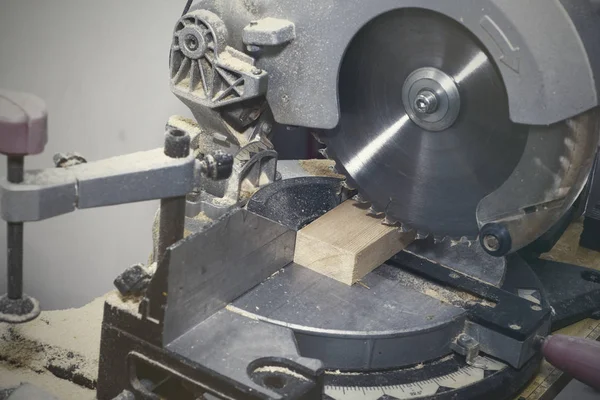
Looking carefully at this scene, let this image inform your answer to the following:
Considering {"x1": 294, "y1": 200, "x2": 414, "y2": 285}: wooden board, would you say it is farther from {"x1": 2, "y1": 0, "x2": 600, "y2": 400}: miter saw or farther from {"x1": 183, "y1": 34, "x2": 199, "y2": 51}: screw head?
{"x1": 183, "y1": 34, "x2": 199, "y2": 51}: screw head

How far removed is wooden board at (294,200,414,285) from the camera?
1.64 m

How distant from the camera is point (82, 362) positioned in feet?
5.44

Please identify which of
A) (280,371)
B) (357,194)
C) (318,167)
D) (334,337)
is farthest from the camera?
(318,167)

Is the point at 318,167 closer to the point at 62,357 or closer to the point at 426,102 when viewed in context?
the point at 426,102

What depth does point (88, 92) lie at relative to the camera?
2.31 metres

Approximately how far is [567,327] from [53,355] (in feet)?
3.25

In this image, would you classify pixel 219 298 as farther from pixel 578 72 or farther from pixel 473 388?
pixel 578 72

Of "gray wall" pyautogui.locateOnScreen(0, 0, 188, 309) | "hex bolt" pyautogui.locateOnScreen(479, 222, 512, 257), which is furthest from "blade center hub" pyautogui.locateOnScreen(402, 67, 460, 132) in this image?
"gray wall" pyautogui.locateOnScreen(0, 0, 188, 309)

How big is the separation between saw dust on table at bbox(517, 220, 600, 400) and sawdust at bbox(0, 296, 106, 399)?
0.77 meters

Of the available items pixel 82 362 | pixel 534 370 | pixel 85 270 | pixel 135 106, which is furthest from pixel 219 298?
pixel 85 270

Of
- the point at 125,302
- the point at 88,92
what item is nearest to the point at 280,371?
the point at 125,302

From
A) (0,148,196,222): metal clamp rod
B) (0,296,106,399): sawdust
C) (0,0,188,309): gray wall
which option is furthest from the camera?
(0,0,188,309): gray wall

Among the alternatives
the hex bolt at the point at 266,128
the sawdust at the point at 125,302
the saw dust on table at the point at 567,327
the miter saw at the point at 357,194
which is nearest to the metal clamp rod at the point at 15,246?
the miter saw at the point at 357,194

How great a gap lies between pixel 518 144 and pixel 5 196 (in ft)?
2.61
